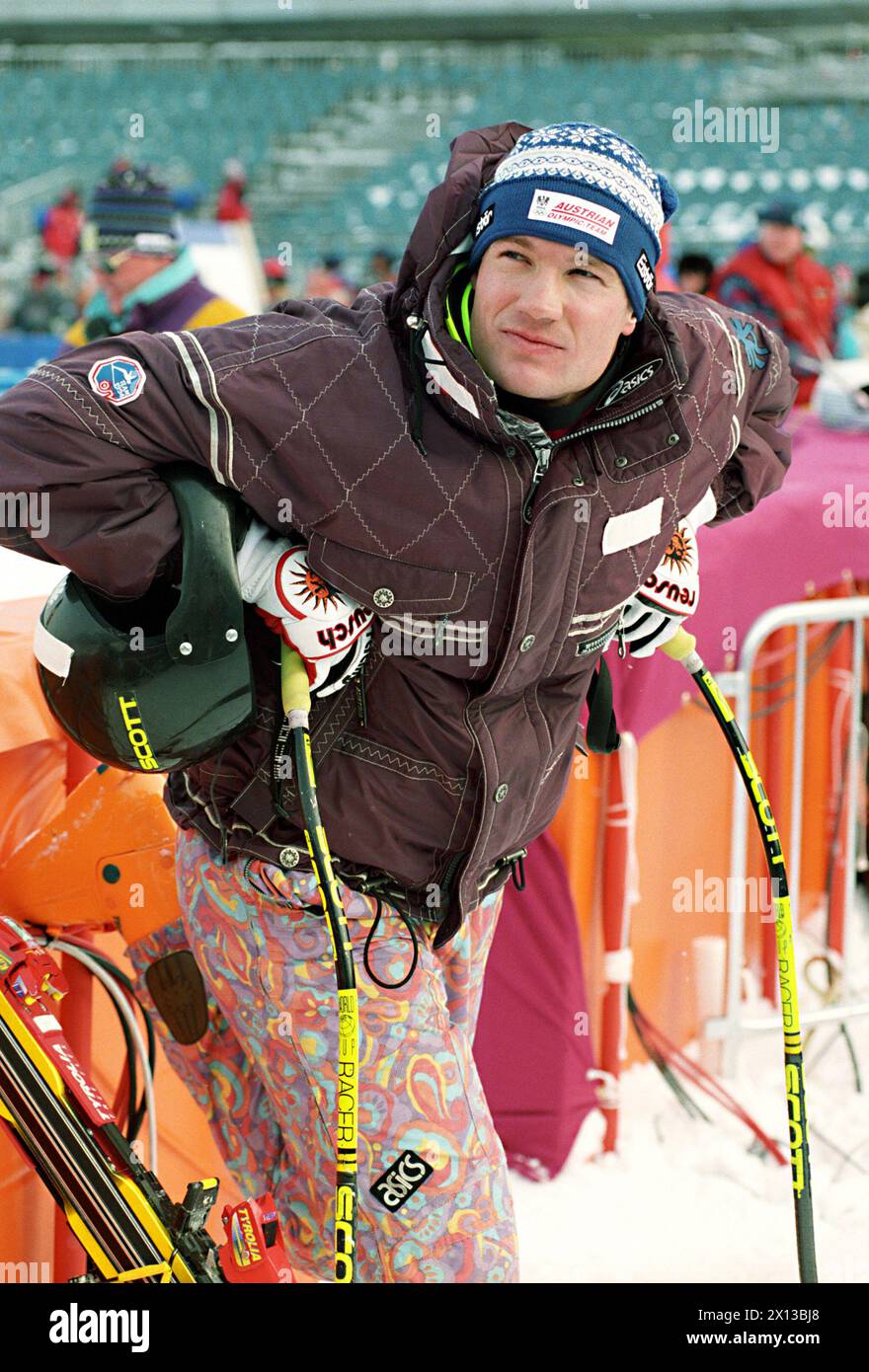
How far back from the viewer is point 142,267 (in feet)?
17.1

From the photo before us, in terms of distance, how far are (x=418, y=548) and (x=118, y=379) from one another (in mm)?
363

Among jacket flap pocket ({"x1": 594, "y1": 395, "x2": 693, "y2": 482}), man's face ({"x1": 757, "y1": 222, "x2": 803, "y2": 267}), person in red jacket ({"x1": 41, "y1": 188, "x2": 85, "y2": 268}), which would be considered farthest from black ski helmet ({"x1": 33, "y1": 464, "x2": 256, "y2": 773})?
person in red jacket ({"x1": 41, "y1": 188, "x2": 85, "y2": 268})

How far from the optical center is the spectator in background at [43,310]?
14.8 meters

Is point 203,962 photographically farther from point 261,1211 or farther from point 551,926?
point 551,926

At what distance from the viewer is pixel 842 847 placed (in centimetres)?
411

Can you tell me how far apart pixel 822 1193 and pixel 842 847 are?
1138mm

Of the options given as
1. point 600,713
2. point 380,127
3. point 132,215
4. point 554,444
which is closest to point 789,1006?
point 600,713

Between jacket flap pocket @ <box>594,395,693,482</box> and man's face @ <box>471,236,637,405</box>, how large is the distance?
85 mm

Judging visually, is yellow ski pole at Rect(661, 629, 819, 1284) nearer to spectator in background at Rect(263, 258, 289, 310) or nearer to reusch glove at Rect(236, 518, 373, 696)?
reusch glove at Rect(236, 518, 373, 696)

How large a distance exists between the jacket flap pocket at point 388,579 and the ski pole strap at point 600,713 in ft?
1.51

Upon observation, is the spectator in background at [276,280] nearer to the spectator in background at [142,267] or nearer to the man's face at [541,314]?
the spectator in background at [142,267]

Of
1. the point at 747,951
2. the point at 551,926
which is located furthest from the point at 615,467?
the point at 747,951

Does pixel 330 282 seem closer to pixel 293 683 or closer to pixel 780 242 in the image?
pixel 780 242
